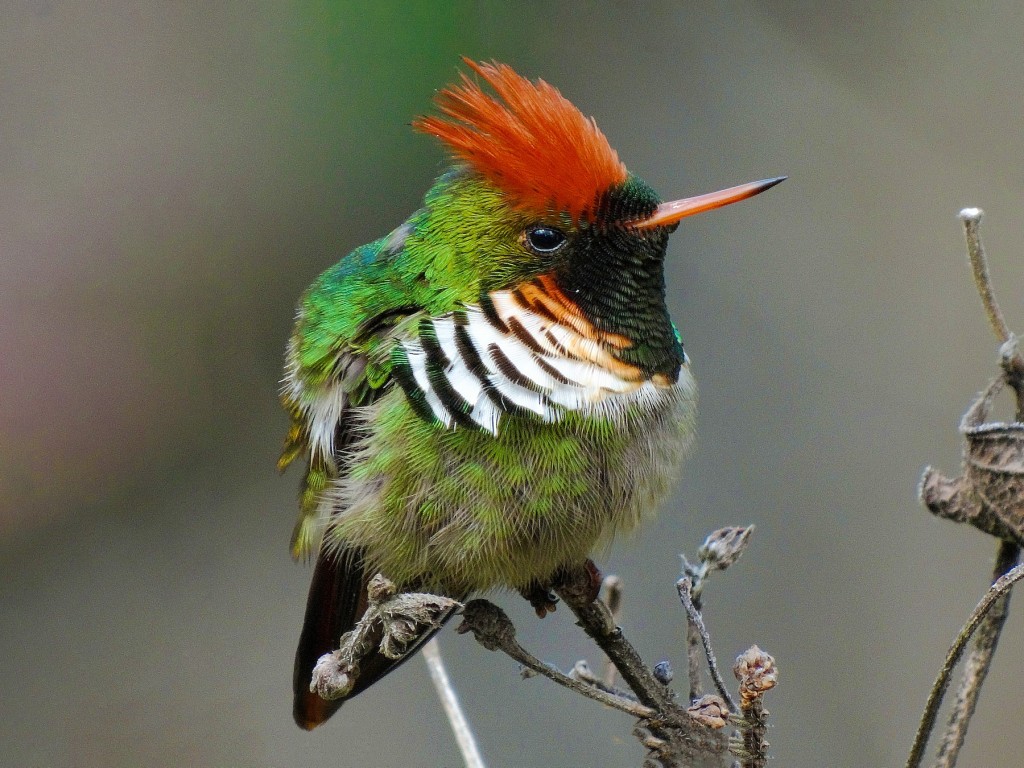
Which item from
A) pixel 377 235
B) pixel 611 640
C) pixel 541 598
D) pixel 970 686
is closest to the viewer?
pixel 970 686

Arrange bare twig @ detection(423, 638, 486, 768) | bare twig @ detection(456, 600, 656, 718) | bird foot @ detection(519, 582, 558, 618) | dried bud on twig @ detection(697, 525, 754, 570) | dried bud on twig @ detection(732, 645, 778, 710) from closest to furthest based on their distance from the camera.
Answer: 1. dried bud on twig @ detection(732, 645, 778, 710)
2. bare twig @ detection(456, 600, 656, 718)
3. dried bud on twig @ detection(697, 525, 754, 570)
4. bare twig @ detection(423, 638, 486, 768)
5. bird foot @ detection(519, 582, 558, 618)

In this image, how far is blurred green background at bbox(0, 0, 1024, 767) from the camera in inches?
132

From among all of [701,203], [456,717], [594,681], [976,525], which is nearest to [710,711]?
[594,681]

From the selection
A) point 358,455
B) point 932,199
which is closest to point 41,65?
point 358,455

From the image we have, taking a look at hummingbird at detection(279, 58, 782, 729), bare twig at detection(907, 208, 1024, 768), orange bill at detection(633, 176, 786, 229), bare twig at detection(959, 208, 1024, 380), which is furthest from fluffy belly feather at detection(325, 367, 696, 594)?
bare twig at detection(959, 208, 1024, 380)

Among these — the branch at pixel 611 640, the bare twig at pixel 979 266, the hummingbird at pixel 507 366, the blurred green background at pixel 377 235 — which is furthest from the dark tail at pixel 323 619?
the blurred green background at pixel 377 235

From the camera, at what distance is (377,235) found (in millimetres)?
4152

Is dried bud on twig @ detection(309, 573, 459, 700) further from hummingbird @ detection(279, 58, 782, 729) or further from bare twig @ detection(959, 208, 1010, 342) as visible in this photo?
bare twig @ detection(959, 208, 1010, 342)

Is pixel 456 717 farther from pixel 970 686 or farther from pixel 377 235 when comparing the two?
pixel 377 235

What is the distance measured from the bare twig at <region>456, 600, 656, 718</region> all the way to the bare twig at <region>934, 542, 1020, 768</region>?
Answer: 0.35 meters

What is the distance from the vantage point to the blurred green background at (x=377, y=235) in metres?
3.36

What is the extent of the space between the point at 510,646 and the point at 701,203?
0.74 metres

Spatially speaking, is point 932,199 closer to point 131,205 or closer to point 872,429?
point 872,429

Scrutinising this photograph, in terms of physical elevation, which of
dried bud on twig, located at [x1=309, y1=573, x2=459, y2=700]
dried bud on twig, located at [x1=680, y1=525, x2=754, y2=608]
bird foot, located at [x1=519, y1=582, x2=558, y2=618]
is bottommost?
dried bud on twig, located at [x1=680, y1=525, x2=754, y2=608]
